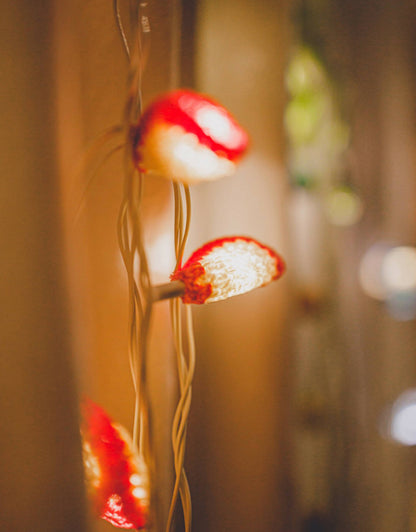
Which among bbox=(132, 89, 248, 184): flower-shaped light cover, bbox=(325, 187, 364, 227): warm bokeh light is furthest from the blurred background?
bbox=(132, 89, 248, 184): flower-shaped light cover

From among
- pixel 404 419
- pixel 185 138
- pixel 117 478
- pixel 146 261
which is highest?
pixel 185 138

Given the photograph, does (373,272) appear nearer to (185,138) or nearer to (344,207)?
(344,207)

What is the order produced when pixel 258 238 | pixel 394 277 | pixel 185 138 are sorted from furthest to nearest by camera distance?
pixel 394 277 → pixel 258 238 → pixel 185 138

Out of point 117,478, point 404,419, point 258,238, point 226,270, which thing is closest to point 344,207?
point 258,238

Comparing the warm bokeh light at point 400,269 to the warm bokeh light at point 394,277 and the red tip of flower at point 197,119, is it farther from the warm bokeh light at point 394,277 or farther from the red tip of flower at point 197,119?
the red tip of flower at point 197,119

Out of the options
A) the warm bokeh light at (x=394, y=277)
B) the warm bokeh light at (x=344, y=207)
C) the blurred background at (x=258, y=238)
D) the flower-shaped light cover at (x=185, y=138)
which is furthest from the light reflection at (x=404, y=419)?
the flower-shaped light cover at (x=185, y=138)

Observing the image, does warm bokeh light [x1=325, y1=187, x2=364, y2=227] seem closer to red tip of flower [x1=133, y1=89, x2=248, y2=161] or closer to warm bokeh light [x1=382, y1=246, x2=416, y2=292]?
warm bokeh light [x1=382, y1=246, x2=416, y2=292]
